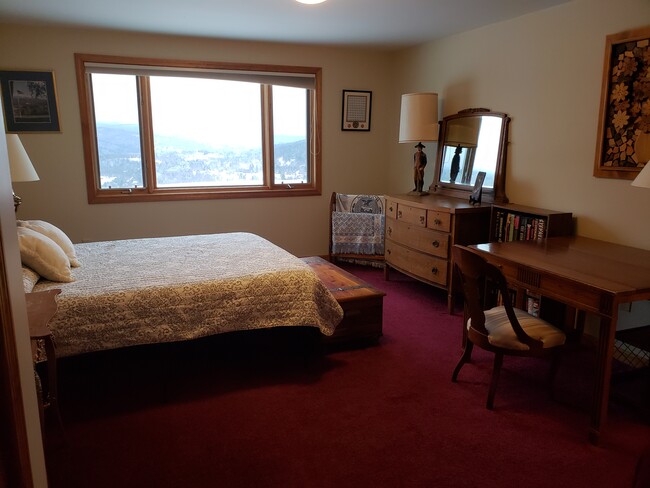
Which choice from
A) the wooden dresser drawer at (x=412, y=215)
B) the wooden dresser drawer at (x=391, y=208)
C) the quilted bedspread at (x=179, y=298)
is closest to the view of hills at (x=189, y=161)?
the wooden dresser drawer at (x=391, y=208)

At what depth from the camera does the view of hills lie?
15.2 feet

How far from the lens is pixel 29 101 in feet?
13.9

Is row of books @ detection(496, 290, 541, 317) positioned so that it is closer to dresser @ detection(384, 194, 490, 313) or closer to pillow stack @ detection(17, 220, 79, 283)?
dresser @ detection(384, 194, 490, 313)

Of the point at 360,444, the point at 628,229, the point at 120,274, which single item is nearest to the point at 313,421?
the point at 360,444

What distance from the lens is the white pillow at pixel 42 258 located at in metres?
2.51

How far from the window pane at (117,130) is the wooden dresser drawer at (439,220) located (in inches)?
112

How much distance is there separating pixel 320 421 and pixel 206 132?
11.5 ft

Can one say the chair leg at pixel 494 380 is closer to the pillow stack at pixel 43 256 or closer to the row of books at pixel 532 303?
the row of books at pixel 532 303

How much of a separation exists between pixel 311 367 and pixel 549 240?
1.72 meters

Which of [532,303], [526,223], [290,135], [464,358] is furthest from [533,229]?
[290,135]

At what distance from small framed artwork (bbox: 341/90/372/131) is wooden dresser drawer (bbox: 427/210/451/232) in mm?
1877

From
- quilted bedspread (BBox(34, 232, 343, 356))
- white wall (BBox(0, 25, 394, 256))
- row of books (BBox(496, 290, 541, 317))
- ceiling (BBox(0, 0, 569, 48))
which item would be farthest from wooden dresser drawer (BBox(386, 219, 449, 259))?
ceiling (BBox(0, 0, 569, 48))

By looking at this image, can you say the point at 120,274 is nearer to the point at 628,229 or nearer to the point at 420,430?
the point at 420,430

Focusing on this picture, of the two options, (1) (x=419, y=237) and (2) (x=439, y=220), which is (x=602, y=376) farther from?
(1) (x=419, y=237)
